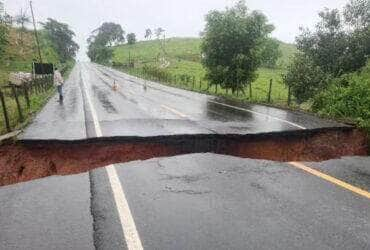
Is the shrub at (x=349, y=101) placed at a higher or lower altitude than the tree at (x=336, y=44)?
lower

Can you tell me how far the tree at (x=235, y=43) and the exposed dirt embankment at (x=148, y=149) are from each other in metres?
13.9

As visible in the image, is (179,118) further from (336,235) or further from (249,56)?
(249,56)

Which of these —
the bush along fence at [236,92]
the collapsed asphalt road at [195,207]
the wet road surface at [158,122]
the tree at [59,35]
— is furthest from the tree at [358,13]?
the tree at [59,35]

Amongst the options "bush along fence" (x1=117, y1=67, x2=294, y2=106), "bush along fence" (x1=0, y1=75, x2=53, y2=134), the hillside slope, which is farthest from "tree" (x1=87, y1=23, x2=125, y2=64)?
"bush along fence" (x1=0, y1=75, x2=53, y2=134)

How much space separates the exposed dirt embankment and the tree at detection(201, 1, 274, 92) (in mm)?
13917

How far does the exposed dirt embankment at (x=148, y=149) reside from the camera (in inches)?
318

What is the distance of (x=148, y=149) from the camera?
877cm

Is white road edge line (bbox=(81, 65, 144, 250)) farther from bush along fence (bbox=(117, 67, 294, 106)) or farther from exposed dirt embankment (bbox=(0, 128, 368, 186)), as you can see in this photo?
bush along fence (bbox=(117, 67, 294, 106))

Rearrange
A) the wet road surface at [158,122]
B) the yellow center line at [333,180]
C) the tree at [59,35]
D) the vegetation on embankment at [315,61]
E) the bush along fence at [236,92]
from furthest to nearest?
the tree at [59,35], the bush along fence at [236,92], the vegetation on embankment at [315,61], the wet road surface at [158,122], the yellow center line at [333,180]

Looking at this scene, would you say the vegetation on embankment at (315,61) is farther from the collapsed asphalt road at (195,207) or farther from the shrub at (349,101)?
the collapsed asphalt road at (195,207)

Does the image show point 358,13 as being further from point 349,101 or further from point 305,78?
point 349,101

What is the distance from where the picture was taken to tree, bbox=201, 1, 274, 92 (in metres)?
23.1

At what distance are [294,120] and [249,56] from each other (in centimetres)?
1233

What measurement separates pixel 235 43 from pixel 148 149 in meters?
16.2
